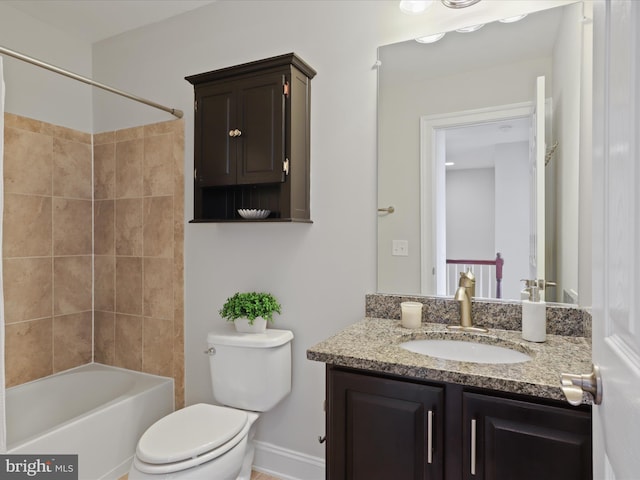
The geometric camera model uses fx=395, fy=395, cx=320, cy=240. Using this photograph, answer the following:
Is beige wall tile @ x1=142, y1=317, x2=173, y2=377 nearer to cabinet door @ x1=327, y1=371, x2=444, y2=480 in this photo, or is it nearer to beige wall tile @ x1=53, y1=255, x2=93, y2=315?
beige wall tile @ x1=53, y1=255, x2=93, y2=315

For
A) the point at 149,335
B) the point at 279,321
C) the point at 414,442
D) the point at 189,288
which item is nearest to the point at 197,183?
the point at 189,288

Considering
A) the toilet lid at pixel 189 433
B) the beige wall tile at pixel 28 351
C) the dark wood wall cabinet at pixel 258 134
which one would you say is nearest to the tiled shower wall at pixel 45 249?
the beige wall tile at pixel 28 351

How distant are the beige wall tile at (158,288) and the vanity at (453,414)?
4.44 ft

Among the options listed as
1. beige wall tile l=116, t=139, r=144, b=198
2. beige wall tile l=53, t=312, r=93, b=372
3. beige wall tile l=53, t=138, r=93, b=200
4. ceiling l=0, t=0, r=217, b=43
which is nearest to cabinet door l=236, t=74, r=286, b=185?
ceiling l=0, t=0, r=217, b=43

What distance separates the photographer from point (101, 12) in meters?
2.35

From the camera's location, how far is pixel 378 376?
1.25 m

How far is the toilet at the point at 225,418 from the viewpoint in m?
1.47

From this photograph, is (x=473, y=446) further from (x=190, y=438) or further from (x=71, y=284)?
(x=71, y=284)

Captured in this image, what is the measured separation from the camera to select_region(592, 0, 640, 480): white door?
1.57ft

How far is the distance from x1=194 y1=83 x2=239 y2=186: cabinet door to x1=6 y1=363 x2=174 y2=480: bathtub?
49.3 inches

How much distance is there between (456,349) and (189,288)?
1.54m

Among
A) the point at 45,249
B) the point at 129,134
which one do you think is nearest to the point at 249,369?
the point at 45,249

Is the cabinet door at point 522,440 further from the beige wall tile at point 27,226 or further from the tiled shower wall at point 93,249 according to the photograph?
the beige wall tile at point 27,226

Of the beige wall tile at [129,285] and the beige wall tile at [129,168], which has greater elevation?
the beige wall tile at [129,168]
